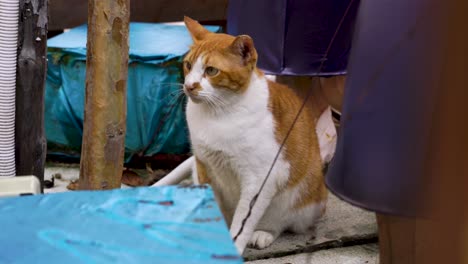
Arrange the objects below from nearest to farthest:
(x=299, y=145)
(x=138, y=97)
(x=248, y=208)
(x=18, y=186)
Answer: (x=18, y=186) < (x=248, y=208) < (x=299, y=145) < (x=138, y=97)

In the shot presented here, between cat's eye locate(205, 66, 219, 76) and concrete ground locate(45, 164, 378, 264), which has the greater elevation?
cat's eye locate(205, 66, 219, 76)

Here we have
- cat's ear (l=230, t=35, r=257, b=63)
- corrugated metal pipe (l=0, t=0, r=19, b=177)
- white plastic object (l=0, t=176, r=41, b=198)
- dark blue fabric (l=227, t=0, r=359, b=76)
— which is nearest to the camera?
white plastic object (l=0, t=176, r=41, b=198)

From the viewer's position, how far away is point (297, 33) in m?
2.51

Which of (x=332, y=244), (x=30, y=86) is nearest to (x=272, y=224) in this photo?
(x=332, y=244)

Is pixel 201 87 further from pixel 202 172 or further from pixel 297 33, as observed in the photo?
pixel 297 33

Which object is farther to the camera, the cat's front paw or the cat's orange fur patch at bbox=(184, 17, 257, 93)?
the cat's front paw

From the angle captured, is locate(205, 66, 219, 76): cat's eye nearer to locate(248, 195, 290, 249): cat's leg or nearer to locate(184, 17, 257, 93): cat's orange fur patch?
locate(184, 17, 257, 93): cat's orange fur patch

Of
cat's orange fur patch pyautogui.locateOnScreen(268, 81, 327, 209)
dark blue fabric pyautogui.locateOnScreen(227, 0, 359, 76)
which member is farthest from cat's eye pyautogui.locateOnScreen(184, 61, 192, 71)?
dark blue fabric pyautogui.locateOnScreen(227, 0, 359, 76)

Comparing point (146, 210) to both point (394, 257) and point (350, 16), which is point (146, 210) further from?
point (350, 16)

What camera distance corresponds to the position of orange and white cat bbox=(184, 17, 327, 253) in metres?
2.04

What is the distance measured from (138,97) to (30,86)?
1013 millimetres

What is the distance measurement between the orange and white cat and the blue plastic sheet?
75 centimetres

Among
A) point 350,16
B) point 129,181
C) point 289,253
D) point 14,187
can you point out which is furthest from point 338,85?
point 14,187

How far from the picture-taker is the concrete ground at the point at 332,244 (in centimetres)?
224
